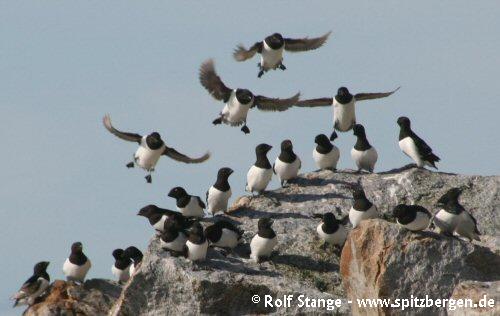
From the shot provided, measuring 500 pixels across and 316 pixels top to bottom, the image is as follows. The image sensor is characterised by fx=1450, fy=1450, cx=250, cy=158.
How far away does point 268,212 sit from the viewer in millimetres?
22062

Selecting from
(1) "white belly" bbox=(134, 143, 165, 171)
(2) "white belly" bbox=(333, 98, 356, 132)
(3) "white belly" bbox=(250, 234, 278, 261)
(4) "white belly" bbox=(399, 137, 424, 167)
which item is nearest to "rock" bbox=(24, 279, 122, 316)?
(3) "white belly" bbox=(250, 234, 278, 261)

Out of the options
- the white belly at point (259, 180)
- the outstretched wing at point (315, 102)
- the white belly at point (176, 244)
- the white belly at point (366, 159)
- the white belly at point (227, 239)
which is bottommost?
the white belly at point (176, 244)

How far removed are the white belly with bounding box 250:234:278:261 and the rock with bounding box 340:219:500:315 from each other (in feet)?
6.92

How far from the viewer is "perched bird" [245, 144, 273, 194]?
22781mm

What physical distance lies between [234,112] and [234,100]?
0.23 meters

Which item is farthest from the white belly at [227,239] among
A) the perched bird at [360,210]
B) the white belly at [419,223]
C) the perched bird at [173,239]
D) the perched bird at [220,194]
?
the white belly at [419,223]

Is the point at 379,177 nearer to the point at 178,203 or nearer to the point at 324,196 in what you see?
the point at 324,196

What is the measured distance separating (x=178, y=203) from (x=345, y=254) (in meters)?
4.63

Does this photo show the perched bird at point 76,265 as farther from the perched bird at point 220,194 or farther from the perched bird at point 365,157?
the perched bird at point 365,157

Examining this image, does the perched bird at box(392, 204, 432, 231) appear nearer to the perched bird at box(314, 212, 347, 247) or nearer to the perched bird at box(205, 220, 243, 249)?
the perched bird at box(314, 212, 347, 247)

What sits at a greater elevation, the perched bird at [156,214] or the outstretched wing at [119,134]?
the outstretched wing at [119,134]

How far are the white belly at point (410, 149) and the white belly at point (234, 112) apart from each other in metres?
3.10

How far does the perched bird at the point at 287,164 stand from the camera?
75.6 ft

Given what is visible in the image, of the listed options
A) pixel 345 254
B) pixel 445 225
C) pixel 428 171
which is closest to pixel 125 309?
pixel 345 254
